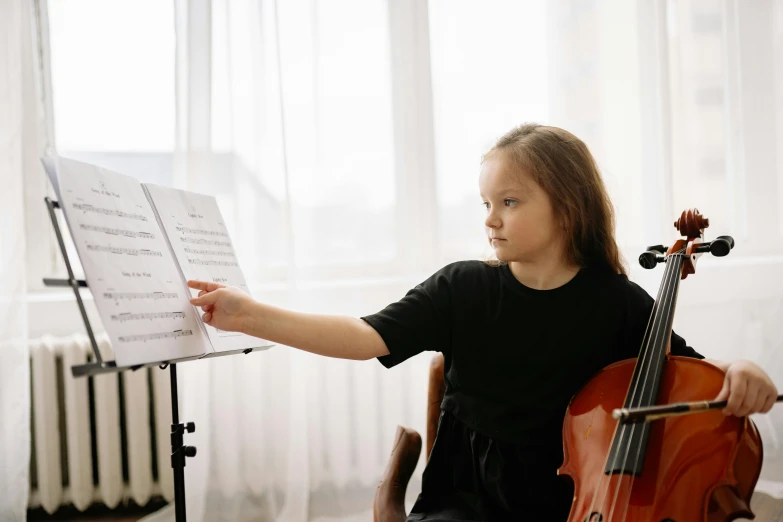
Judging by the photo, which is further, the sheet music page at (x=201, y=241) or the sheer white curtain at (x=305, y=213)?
the sheer white curtain at (x=305, y=213)

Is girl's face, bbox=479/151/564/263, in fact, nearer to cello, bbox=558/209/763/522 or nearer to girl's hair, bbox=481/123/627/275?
girl's hair, bbox=481/123/627/275

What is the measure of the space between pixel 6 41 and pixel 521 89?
1.56 metres

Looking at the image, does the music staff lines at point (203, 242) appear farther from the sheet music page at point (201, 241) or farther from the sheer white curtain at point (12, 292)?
the sheer white curtain at point (12, 292)

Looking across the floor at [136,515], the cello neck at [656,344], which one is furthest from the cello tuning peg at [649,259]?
the floor at [136,515]

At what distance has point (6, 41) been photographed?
1819 mm

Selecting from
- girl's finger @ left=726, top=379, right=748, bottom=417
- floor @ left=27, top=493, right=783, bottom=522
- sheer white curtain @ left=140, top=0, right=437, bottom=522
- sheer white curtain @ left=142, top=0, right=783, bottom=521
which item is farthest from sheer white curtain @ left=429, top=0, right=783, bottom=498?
girl's finger @ left=726, top=379, right=748, bottom=417

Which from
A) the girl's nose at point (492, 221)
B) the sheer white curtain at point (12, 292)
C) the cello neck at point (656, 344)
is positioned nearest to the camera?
the cello neck at point (656, 344)

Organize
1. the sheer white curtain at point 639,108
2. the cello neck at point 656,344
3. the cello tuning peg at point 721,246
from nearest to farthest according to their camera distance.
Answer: the cello neck at point 656,344, the cello tuning peg at point 721,246, the sheer white curtain at point 639,108

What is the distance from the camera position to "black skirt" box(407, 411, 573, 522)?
3.48 feet

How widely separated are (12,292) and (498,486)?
4.79ft

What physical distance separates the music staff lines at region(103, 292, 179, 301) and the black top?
33 cm

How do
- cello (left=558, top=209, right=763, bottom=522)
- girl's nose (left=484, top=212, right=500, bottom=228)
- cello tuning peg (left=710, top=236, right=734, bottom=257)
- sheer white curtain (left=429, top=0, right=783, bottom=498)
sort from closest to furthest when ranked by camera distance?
cello (left=558, top=209, right=763, bottom=522)
cello tuning peg (left=710, top=236, right=734, bottom=257)
girl's nose (left=484, top=212, right=500, bottom=228)
sheer white curtain (left=429, top=0, right=783, bottom=498)

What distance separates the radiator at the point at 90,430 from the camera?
1.92 m

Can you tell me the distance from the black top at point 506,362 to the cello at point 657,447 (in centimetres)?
11
